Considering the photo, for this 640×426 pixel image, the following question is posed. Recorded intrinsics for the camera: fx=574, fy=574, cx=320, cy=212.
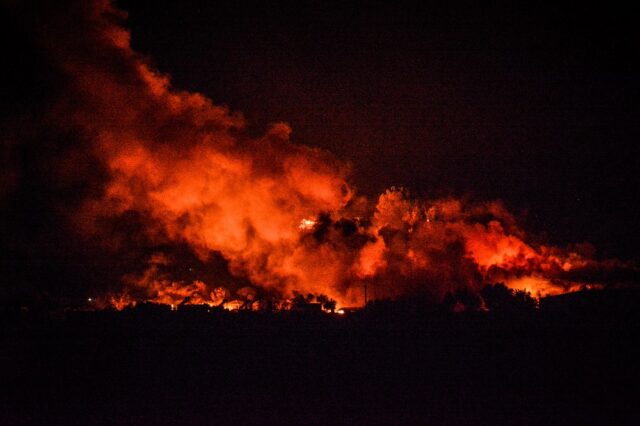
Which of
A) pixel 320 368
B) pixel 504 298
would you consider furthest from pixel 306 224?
pixel 320 368

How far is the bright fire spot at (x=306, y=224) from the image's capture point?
1268 inches

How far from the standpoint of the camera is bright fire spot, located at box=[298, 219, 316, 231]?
106 feet

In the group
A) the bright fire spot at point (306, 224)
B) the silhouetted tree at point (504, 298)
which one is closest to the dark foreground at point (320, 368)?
the silhouetted tree at point (504, 298)

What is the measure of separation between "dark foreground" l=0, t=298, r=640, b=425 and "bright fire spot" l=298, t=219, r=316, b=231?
926 cm

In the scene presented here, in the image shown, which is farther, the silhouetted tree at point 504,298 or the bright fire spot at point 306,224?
the bright fire spot at point 306,224

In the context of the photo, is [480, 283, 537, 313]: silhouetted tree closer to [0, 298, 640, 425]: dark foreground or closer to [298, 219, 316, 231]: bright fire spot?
[0, 298, 640, 425]: dark foreground

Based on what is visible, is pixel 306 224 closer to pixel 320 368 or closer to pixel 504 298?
pixel 504 298

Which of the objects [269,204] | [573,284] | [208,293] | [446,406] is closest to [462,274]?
[573,284]

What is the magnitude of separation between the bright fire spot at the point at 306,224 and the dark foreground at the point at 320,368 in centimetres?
926

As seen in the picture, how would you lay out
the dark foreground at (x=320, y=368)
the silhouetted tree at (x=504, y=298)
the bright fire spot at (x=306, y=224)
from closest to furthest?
the dark foreground at (x=320, y=368) < the silhouetted tree at (x=504, y=298) < the bright fire spot at (x=306, y=224)

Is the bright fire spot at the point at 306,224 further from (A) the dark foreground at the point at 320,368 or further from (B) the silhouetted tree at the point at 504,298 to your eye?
(B) the silhouetted tree at the point at 504,298

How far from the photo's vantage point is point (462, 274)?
101 feet

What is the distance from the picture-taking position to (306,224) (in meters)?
32.3

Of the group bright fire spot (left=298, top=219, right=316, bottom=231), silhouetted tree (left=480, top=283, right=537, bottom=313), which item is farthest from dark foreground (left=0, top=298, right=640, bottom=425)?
bright fire spot (left=298, top=219, right=316, bottom=231)
